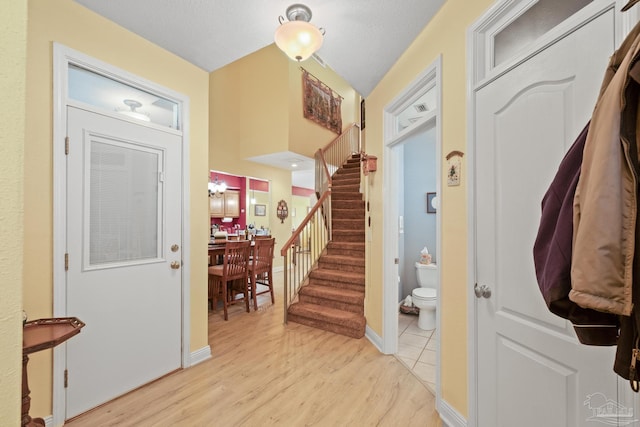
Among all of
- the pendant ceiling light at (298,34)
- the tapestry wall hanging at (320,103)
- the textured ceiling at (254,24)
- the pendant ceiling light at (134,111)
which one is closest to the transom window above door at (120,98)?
the pendant ceiling light at (134,111)

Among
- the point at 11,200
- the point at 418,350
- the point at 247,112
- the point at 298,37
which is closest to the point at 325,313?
the point at 418,350

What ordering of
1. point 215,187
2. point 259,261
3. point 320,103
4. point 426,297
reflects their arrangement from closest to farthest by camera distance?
point 426,297
point 259,261
point 215,187
point 320,103

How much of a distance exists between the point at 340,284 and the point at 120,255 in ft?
8.30

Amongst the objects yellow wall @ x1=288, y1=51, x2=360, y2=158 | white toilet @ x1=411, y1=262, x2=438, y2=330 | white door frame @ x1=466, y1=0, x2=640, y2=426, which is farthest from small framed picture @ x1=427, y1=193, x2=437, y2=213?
yellow wall @ x1=288, y1=51, x2=360, y2=158

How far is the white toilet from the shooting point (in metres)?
3.14

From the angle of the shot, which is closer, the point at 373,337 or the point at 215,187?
the point at 373,337

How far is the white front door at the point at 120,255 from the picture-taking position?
5.99 ft

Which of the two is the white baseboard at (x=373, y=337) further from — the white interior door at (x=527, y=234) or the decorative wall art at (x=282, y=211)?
the decorative wall art at (x=282, y=211)

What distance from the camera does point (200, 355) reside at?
252 centimetres

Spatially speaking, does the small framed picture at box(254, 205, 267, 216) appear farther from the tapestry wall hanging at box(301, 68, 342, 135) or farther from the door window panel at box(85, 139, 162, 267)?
the door window panel at box(85, 139, 162, 267)

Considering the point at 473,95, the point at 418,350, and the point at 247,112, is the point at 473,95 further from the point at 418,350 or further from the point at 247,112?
the point at 247,112

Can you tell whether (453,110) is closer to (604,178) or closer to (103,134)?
(604,178)

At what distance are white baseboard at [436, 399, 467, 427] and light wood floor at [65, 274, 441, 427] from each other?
2.6 inches

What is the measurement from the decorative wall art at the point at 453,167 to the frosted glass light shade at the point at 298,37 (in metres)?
1.16
